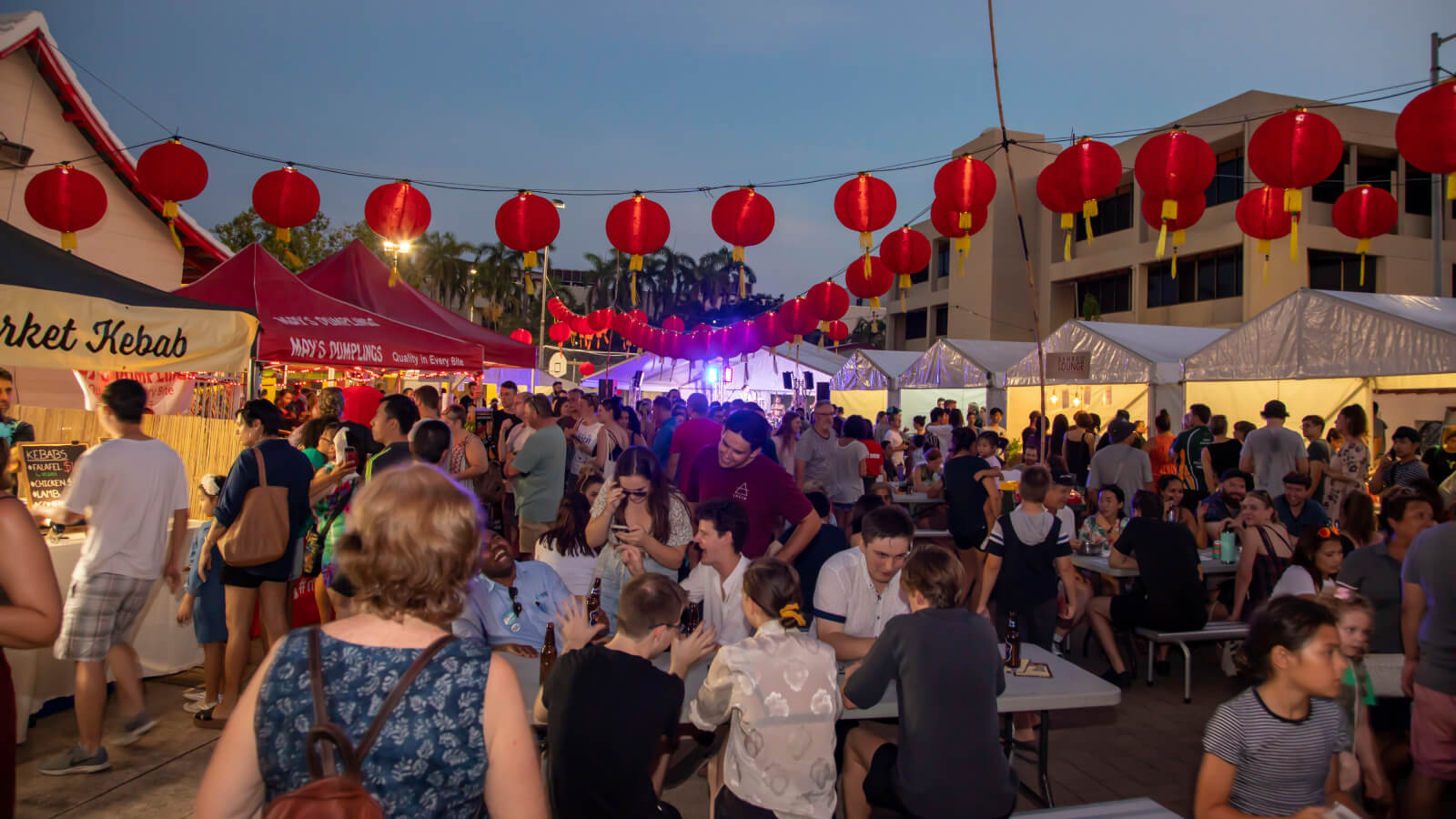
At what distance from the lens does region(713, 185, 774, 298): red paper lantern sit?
8.00m

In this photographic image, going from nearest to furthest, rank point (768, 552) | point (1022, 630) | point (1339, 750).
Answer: point (1339, 750), point (768, 552), point (1022, 630)

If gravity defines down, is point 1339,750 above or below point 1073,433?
below

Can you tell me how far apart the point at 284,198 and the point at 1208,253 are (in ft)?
79.8

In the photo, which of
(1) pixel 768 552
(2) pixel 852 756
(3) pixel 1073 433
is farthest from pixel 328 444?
(3) pixel 1073 433

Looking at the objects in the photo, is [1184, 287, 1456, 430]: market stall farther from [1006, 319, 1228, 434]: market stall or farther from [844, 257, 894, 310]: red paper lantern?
[844, 257, 894, 310]: red paper lantern

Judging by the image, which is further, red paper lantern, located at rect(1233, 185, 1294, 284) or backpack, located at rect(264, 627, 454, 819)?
red paper lantern, located at rect(1233, 185, 1294, 284)

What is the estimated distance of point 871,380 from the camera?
2006 cm

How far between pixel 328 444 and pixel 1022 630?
191 inches

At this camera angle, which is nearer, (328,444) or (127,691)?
(127,691)

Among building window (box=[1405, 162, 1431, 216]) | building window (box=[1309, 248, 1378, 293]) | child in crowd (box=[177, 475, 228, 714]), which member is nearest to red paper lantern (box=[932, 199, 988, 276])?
child in crowd (box=[177, 475, 228, 714])

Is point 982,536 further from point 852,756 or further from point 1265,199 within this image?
point 1265,199

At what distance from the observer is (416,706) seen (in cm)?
132

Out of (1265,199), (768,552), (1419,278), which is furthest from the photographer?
(1419,278)

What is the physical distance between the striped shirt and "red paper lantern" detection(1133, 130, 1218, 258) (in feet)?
16.2
